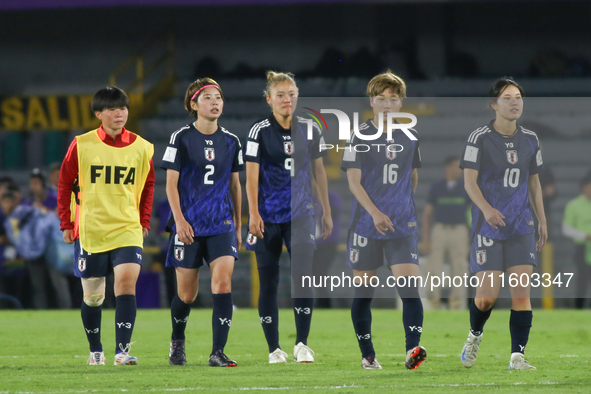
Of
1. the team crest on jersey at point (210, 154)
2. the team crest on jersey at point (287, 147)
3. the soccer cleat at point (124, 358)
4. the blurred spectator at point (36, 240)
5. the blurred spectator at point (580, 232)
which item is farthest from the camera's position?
the blurred spectator at point (36, 240)

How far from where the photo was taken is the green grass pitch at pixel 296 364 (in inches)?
229

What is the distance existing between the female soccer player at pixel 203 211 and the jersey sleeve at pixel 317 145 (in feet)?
2.02

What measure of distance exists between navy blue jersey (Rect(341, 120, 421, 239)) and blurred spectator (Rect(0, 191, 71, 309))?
7.57 m

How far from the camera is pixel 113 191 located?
700cm

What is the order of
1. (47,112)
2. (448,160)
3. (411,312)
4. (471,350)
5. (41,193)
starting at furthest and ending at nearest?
(47,112)
(41,193)
(448,160)
(471,350)
(411,312)

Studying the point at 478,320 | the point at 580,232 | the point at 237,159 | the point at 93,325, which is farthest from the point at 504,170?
the point at 580,232

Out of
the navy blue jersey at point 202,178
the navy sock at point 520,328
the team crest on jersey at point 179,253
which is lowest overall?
the navy sock at point 520,328

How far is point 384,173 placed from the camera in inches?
272

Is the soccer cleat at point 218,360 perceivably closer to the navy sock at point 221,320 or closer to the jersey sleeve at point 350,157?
the navy sock at point 221,320

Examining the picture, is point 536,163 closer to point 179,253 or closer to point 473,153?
point 473,153

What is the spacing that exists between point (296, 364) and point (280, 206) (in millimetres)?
1161

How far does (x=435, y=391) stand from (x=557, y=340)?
14.2 feet

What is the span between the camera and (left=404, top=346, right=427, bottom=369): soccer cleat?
6395 mm

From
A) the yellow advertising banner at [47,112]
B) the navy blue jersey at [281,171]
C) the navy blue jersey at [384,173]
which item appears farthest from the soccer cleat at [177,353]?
the yellow advertising banner at [47,112]
